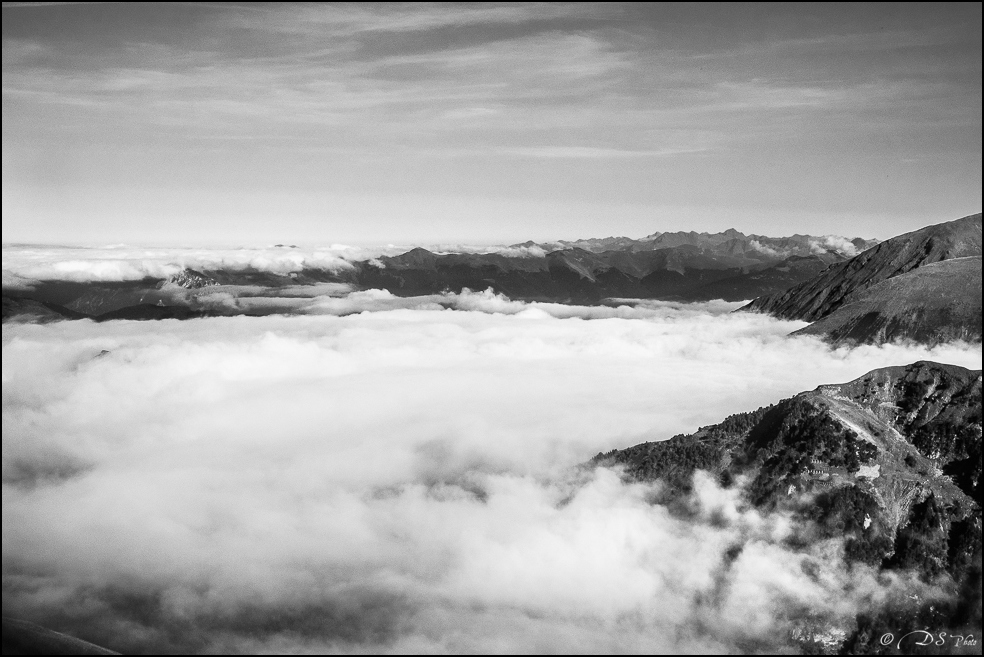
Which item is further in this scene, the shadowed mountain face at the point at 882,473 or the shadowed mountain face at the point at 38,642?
the shadowed mountain face at the point at 882,473

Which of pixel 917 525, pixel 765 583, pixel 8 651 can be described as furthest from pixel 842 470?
pixel 8 651

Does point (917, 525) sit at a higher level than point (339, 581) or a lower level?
higher

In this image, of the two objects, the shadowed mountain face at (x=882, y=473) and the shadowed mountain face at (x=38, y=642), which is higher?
the shadowed mountain face at (x=882, y=473)

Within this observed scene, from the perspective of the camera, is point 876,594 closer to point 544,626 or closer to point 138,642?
point 544,626

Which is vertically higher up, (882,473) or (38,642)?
(882,473)

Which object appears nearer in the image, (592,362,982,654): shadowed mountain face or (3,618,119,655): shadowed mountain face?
(3,618,119,655): shadowed mountain face

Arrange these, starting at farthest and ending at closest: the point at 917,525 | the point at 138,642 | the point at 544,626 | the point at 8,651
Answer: the point at 917,525 → the point at 544,626 → the point at 138,642 → the point at 8,651

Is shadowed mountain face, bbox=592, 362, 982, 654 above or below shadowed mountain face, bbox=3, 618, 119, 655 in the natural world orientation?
above

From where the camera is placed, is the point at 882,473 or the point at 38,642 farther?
the point at 882,473
